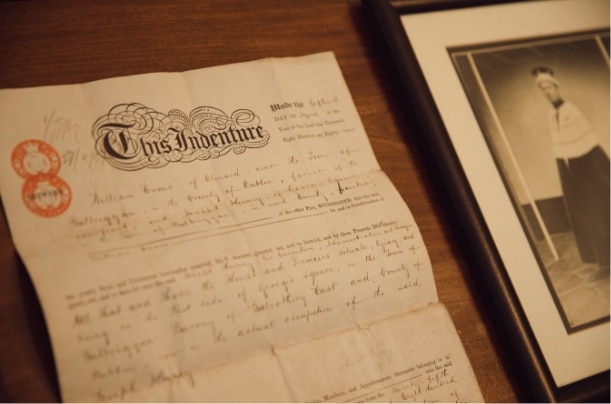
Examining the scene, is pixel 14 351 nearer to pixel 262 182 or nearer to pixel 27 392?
pixel 27 392

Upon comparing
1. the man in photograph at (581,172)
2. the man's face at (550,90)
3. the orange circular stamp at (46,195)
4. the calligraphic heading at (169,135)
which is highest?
the calligraphic heading at (169,135)

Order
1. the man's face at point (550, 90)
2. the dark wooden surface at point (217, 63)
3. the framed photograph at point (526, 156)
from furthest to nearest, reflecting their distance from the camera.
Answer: the man's face at point (550, 90) → the framed photograph at point (526, 156) → the dark wooden surface at point (217, 63)

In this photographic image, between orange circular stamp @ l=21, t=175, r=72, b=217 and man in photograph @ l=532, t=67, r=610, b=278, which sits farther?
man in photograph @ l=532, t=67, r=610, b=278

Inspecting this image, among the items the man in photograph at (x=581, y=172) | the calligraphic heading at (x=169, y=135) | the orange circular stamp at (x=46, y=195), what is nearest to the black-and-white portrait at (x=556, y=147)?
the man in photograph at (x=581, y=172)

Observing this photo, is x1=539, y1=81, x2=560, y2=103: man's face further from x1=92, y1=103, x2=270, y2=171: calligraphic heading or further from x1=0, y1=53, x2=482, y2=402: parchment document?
x1=92, y1=103, x2=270, y2=171: calligraphic heading

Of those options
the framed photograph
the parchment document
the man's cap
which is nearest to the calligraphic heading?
the parchment document

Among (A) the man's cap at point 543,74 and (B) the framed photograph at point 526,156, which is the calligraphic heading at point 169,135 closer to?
(B) the framed photograph at point 526,156
